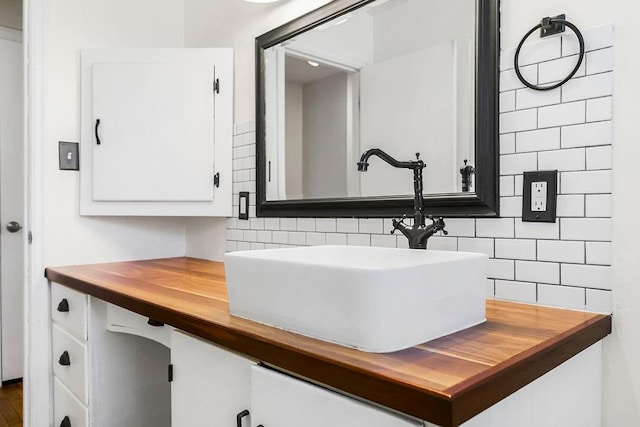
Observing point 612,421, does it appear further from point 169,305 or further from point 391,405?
point 169,305

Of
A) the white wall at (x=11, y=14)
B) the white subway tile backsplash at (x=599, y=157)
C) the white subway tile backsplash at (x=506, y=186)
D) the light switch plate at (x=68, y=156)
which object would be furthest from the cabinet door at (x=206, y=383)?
the white wall at (x=11, y=14)

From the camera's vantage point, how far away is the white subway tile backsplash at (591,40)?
1.00 metres

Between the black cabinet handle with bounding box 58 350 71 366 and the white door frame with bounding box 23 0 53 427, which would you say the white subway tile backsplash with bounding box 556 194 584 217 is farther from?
the white door frame with bounding box 23 0 53 427

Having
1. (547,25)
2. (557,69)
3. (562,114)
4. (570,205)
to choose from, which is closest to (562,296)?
(570,205)

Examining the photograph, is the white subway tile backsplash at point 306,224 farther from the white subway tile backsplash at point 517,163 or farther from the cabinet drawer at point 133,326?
the white subway tile backsplash at point 517,163

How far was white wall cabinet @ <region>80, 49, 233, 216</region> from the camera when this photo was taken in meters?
2.00

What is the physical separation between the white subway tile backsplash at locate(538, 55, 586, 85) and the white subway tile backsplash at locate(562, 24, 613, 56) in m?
0.02

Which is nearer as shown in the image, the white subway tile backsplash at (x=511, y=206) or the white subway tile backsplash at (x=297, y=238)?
the white subway tile backsplash at (x=511, y=206)

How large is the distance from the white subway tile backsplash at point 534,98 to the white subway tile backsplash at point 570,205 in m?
0.22

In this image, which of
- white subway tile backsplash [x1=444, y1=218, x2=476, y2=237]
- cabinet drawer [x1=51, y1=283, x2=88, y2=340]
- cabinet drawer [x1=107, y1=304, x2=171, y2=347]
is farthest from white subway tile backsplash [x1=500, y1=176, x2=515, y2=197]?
cabinet drawer [x1=51, y1=283, x2=88, y2=340]

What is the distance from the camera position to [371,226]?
1487 millimetres

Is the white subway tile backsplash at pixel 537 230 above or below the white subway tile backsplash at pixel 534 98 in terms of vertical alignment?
below

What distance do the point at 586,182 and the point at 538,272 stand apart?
0.23m

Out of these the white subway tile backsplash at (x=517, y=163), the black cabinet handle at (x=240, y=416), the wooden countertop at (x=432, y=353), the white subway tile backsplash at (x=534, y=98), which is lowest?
the black cabinet handle at (x=240, y=416)
